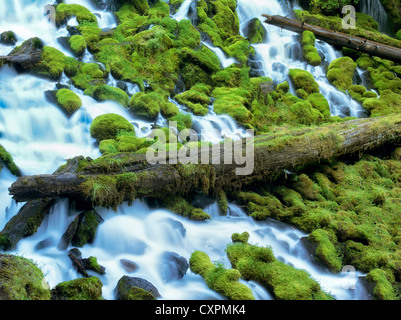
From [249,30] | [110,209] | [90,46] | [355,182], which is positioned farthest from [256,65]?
[110,209]

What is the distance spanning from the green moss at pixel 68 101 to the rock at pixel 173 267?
5.24 m

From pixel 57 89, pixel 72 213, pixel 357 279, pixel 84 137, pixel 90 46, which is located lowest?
pixel 357 279

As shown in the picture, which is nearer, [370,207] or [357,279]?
[357,279]

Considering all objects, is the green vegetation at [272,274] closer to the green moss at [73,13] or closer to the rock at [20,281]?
the rock at [20,281]

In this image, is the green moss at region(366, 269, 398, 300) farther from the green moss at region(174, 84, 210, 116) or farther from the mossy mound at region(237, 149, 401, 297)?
the green moss at region(174, 84, 210, 116)

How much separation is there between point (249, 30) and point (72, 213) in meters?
12.8

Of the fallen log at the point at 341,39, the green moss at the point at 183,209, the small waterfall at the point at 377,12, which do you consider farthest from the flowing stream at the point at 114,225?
the small waterfall at the point at 377,12

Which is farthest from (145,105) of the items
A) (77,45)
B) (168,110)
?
(77,45)

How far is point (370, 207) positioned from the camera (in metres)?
8.34

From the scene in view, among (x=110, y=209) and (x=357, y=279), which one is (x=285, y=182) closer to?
(x=357, y=279)

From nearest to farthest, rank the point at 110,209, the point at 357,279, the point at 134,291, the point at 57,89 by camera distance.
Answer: the point at 134,291 → the point at 357,279 → the point at 110,209 → the point at 57,89

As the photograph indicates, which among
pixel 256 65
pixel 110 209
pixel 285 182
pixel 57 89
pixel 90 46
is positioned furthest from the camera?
pixel 256 65

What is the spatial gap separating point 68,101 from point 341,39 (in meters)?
12.6

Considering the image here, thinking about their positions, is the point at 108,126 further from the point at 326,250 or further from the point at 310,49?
the point at 310,49
